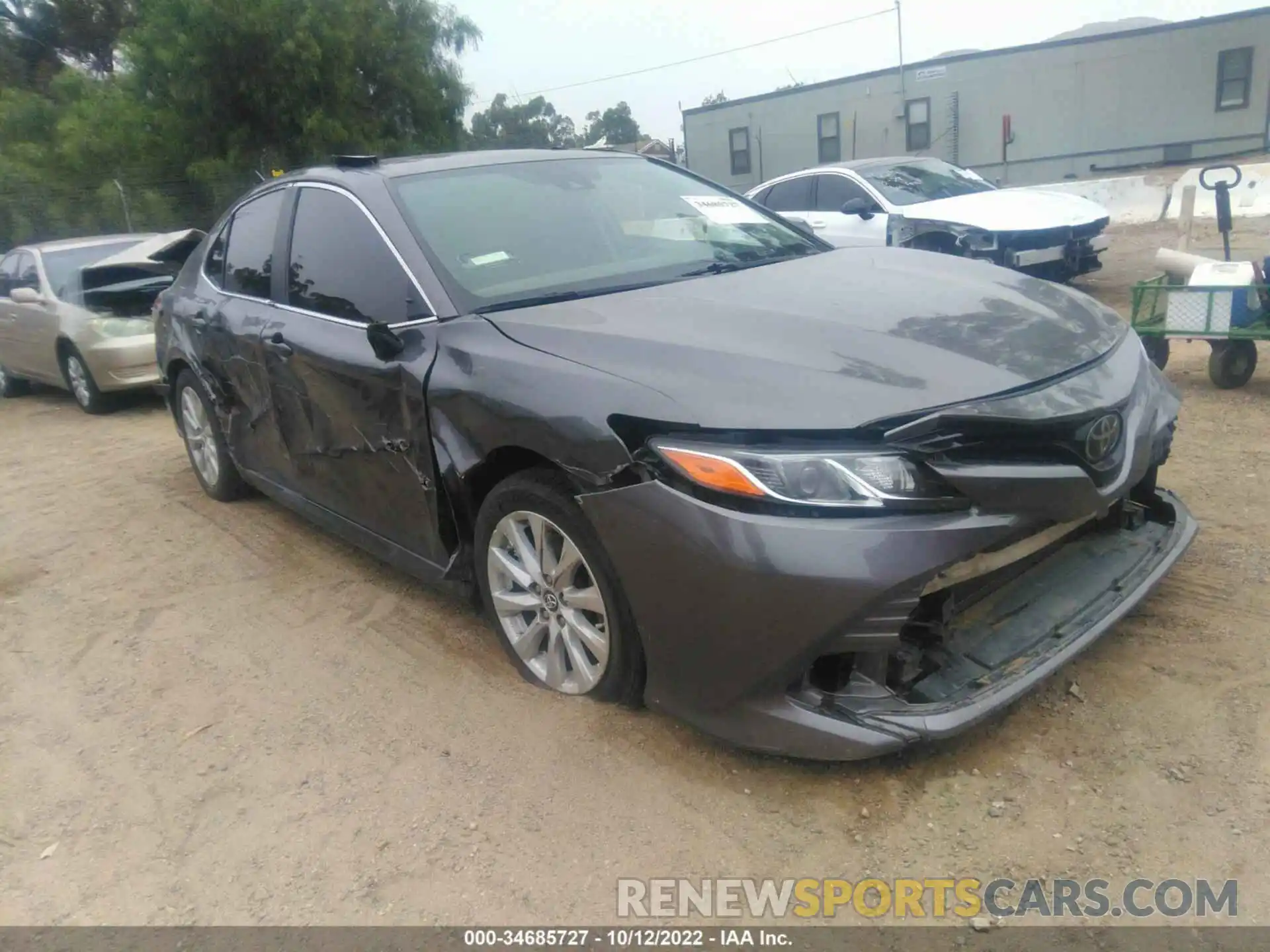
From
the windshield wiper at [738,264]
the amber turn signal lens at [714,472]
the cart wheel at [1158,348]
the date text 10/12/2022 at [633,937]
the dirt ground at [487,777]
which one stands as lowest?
the date text 10/12/2022 at [633,937]

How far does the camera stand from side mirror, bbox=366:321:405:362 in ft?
10.8

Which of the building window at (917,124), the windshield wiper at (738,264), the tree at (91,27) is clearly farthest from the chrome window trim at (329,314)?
the tree at (91,27)

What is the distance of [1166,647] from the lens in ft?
10.3

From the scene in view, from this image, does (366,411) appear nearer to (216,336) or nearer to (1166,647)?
(216,336)

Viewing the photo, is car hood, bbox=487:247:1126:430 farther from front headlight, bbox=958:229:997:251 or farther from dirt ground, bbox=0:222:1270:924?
front headlight, bbox=958:229:997:251

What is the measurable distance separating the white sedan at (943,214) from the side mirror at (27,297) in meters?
6.35

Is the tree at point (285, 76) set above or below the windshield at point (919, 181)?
above

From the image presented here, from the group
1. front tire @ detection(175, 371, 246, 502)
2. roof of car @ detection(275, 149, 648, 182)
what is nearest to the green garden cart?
roof of car @ detection(275, 149, 648, 182)

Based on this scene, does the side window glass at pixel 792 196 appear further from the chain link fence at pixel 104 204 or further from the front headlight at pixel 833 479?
the chain link fence at pixel 104 204

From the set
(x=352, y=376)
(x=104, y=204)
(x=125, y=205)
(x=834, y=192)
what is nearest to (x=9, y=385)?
(x=125, y=205)

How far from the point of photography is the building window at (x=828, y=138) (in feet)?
98.2

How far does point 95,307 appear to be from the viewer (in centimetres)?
895

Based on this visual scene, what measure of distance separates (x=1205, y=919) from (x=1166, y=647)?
1.15 meters

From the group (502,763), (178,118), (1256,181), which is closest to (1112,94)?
(1256,181)
